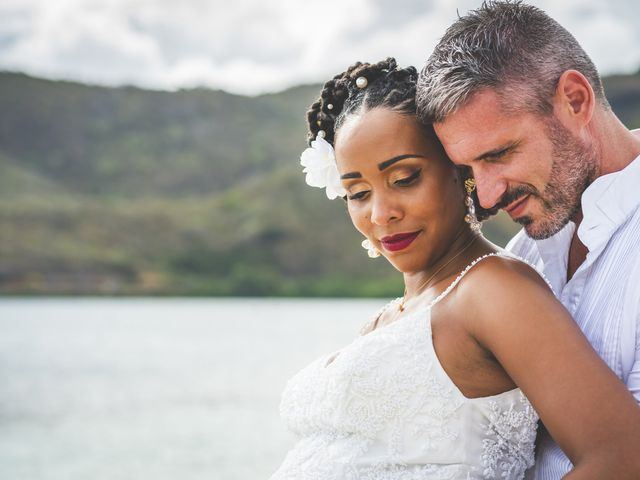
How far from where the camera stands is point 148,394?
23.9 m

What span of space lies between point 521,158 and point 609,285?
0.54 metres

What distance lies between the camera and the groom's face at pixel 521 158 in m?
2.76

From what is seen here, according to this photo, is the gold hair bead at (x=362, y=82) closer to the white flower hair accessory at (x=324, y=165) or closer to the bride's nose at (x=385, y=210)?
the white flower hair accessory at (x=324, y=165)

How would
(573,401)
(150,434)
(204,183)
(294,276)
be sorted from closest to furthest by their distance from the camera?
(573,401) < (150,434) < (294,276) < (204,183)

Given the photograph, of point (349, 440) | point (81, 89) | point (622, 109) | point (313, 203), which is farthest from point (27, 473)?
point (81, 89)

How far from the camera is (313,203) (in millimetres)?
100625

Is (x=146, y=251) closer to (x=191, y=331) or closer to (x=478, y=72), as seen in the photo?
(x=191, y=331)

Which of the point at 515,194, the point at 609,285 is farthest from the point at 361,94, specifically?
the point at 609,285

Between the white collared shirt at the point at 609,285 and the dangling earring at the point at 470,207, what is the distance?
1.36ft

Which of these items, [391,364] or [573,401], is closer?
[573,401]

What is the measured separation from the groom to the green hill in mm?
74854

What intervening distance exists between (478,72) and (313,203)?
98.0m

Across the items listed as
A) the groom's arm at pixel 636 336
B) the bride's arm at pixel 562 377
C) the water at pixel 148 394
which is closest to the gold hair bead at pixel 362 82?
the bride's arm at pixel 562 377

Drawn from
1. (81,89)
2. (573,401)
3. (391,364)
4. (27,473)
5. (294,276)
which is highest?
(81,89)
